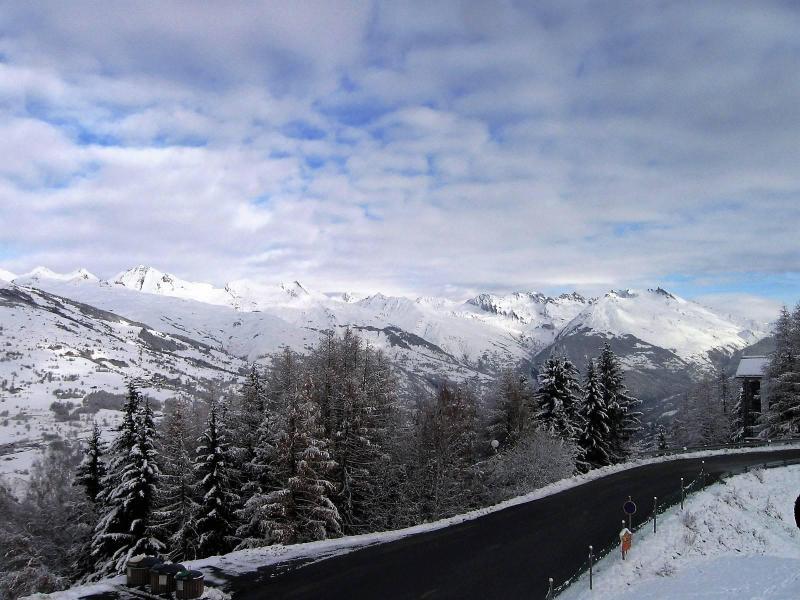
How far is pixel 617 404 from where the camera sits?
55.0m

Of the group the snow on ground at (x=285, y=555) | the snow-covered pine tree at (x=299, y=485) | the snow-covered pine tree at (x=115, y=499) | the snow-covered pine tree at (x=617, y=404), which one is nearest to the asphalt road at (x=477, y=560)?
the snow on ground at (x=285, y=555)

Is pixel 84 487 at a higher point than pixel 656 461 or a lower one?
lower

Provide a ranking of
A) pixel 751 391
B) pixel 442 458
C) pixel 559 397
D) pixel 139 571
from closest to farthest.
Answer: pixel 139 571 → pixel 442 458 → pixel 559 397 → pixel 751 391

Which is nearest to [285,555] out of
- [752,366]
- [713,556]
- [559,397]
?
[713,556]

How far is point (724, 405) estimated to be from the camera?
7731 cm

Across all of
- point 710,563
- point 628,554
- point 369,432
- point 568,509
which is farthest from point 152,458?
point 710,563

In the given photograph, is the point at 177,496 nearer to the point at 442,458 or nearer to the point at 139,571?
the point at 139,571

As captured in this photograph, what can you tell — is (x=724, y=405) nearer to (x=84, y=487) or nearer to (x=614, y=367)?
(x=614, y=367)

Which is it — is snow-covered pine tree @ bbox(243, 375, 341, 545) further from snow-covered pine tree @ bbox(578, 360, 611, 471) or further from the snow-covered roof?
the snow-covered roof

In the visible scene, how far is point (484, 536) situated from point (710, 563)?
9212 mm

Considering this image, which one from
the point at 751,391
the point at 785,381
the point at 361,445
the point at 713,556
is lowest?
the point at 713,556

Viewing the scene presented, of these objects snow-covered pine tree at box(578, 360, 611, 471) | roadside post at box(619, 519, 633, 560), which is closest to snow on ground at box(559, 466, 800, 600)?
roadside post at box(619, 519, 633, 560)

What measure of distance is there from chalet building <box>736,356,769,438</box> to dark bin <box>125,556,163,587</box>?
68271 millimetres

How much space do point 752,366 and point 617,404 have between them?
33285 millimetres
